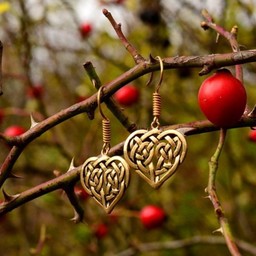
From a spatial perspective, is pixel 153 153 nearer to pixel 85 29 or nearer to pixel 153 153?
pixel 153 153

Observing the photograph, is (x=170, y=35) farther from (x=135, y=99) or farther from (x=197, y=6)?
(x=135, y=99)

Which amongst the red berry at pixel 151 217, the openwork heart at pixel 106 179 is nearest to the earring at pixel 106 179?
the openwork heart at pixel 106 179

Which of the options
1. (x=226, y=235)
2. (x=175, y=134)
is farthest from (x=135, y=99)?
(x=226, y=235)

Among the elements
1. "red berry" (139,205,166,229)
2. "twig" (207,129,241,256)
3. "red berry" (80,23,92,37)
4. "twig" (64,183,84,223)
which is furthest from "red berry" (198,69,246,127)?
"red berry" (80,23,92,37)

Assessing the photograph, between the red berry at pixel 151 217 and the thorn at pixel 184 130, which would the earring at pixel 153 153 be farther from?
the red berry at pixel 151 217

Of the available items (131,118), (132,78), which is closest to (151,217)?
(131,118)

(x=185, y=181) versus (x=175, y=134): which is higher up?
(x=175, y=134)
